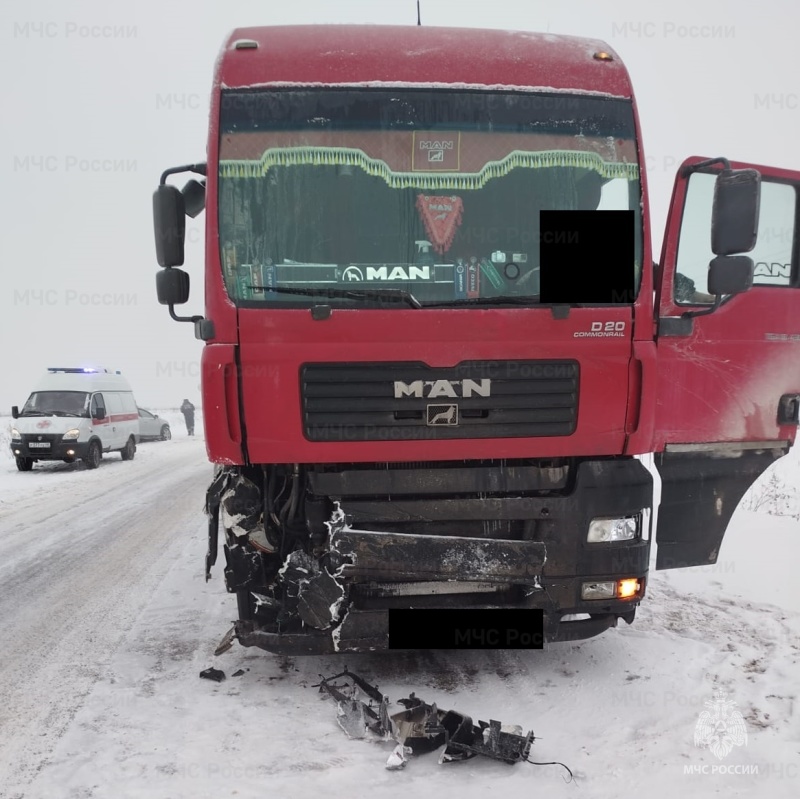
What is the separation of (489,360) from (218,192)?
5.51ft

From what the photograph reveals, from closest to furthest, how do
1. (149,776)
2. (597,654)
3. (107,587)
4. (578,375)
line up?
1. (149,776)
2. (578,375)
3. (597,654)
4. (107,587)

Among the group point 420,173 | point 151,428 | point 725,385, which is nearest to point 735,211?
point 725,385

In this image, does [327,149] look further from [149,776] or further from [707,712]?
[707,712]

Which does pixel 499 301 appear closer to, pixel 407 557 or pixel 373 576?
pixel 407 557

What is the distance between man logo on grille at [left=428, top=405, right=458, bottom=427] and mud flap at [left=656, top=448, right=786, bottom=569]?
1737 millimetres

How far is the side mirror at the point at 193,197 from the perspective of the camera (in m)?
4.15

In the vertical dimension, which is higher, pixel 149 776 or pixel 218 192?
pixel 218 192

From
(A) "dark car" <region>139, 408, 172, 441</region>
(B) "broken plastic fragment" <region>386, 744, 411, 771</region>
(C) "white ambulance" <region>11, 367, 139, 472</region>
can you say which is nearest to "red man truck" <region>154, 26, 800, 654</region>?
(B) "broken plastic fragment" <region>386, 744, 411, 771</region>

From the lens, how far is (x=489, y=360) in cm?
351

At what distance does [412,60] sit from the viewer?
377cm

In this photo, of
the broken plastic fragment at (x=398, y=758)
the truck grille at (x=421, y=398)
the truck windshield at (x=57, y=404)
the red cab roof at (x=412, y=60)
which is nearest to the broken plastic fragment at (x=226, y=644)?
the broken plastic fragment at (x=398, y=758)

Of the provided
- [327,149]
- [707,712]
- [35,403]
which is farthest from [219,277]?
[35,403]

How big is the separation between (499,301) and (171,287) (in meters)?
1.87

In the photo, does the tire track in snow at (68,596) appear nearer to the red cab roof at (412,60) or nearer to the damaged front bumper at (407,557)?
the damaged front bumper at (407,557)
